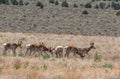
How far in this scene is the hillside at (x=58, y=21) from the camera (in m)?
58.7

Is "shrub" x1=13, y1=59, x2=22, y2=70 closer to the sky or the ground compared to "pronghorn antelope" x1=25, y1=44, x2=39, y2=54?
closer to the sky

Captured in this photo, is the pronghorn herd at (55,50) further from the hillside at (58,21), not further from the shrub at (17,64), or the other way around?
the hillside at (58,21)

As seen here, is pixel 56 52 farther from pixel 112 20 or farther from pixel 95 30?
pixel 112 20

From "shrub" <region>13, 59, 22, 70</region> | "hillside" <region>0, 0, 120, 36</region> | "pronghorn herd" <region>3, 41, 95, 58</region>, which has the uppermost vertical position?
"shrub" <region>13, 59, 22, 70</region>

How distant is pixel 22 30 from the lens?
57750mm

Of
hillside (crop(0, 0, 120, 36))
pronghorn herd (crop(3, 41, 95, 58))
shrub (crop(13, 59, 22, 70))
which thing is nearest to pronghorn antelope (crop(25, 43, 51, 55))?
pronghorn herd (crop(3, 41, 95, 58))

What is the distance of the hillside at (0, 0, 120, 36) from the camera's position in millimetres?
58656

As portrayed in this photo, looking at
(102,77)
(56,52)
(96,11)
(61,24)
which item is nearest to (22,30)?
(61,24)

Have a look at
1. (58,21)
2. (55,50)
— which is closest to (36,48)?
(55,50)

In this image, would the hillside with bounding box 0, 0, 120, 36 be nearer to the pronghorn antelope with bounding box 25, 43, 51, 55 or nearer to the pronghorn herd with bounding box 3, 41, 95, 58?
the pronghorn herd with bounding box 3, 41, 95, 58

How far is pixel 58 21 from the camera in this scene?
65.1m

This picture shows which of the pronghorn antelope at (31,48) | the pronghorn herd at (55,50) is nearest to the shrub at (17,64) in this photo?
the pronghorn herd at (55,50)

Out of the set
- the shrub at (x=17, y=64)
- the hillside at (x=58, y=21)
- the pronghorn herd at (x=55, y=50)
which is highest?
the shrub at (x=17, y=64)

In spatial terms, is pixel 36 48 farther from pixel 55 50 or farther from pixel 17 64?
pixel 17 64
